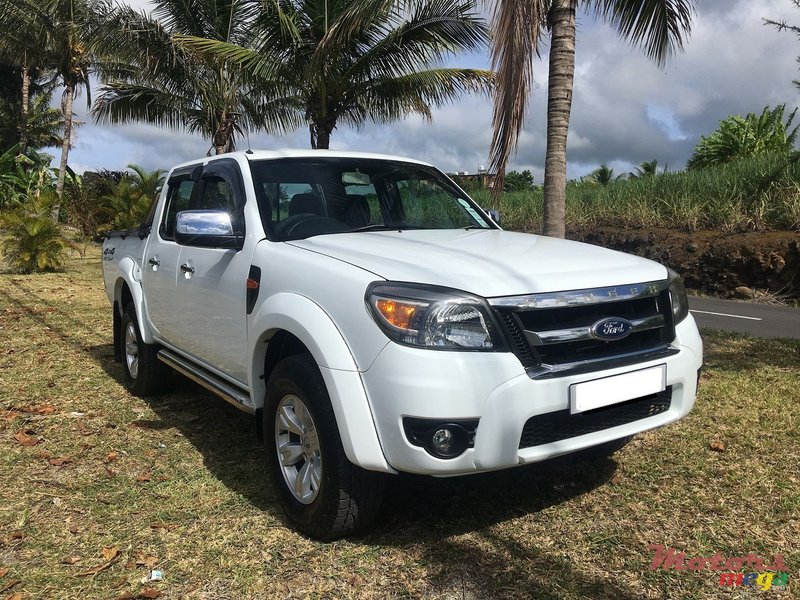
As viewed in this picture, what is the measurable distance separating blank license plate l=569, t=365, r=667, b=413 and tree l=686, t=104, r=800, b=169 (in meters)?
26.6

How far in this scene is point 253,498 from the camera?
11.2 feet

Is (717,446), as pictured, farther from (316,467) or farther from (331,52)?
(331,52)

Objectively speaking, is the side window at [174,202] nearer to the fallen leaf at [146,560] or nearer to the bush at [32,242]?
the fallen leaf at [146,560]

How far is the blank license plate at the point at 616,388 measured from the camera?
257 cm

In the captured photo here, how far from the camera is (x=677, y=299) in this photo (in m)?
3.16

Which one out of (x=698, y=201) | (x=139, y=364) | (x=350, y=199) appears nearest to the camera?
(x=350, y=199)

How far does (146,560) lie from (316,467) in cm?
82

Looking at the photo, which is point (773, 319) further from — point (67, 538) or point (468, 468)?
point (67, 538)

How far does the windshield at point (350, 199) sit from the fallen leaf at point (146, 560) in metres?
1.56

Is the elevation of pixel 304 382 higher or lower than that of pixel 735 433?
higher

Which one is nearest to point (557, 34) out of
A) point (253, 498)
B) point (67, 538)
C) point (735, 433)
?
point (735, 433)

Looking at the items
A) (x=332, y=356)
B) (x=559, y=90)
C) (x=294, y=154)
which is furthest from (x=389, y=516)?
(x=559, y=90)

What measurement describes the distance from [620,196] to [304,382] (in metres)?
15.2

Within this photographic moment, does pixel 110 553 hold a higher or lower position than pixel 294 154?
lower
